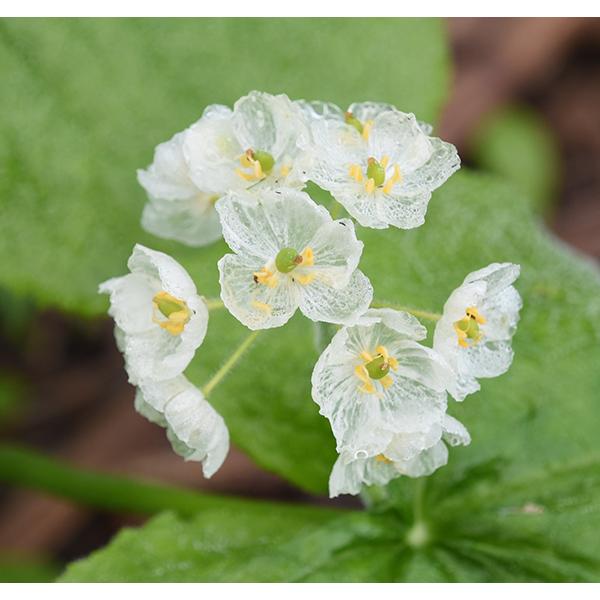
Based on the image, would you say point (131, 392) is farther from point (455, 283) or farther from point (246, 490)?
point (455, 283)

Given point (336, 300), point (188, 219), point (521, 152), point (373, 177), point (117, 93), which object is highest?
point (521, 152)

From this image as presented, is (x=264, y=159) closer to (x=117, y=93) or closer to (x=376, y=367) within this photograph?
(x=376, y=367)

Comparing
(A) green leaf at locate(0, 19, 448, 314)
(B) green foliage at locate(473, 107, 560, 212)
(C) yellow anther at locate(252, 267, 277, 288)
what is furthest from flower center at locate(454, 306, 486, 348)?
(B) green foliage at locate(473, 107, 560, 212)

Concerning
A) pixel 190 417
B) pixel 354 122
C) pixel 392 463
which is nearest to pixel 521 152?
pixel 354 122

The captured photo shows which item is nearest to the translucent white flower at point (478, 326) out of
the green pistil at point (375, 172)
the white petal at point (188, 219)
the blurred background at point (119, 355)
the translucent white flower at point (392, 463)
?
the translucent white flower at point (392, 463)

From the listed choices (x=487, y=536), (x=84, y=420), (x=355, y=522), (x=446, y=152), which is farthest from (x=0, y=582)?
(x=446, y=152)

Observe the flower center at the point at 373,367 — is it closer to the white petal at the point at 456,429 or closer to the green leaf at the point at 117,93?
the white petal at the point at 456,429
